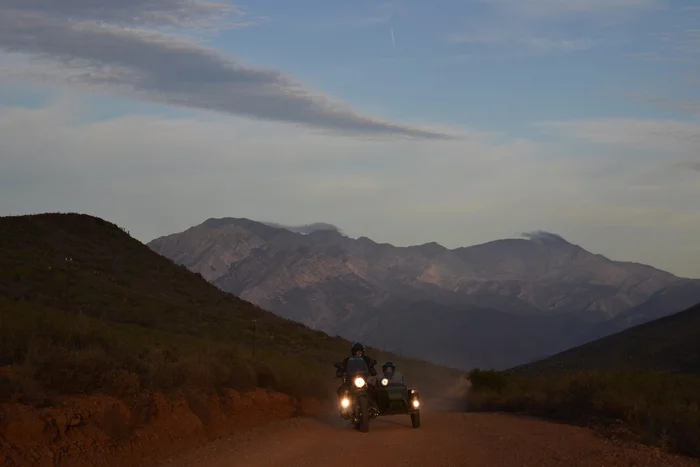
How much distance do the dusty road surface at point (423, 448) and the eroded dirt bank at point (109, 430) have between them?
1.76ft

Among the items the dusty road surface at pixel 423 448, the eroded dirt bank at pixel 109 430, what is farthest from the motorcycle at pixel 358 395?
the eroded dirt bank at pixel 109 430

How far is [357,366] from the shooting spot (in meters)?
19.7

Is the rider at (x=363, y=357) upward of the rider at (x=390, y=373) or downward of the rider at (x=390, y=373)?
upward

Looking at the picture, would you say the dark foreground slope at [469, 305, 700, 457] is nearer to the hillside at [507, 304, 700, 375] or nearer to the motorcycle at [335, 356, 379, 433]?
the motorcycle at [335, 356, 379, 433]

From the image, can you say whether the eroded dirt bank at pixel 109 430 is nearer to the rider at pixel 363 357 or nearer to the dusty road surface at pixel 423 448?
the dusty road surface at pixel 423 448

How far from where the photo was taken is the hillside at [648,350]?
66000 millimetres

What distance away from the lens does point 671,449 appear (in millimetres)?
15930

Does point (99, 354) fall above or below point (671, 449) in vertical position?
above

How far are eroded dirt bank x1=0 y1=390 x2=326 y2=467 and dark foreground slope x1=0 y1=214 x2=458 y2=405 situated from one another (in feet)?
1.40

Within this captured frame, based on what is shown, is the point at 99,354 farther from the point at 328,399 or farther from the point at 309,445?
the point at 328,399

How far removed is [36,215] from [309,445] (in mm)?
60040

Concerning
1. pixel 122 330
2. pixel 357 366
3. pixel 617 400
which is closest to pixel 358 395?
pixel 357 366

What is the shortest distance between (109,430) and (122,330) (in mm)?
19285

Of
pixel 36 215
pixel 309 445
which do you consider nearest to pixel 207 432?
pixel 309 445
